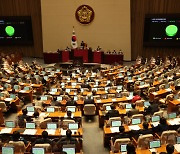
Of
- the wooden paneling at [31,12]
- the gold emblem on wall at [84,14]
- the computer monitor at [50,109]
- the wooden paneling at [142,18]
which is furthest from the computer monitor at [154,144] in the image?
the wooden paneling at [31,12]

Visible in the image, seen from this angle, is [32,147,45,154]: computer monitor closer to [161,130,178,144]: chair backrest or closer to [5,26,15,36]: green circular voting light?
[161,130,178,144]: chair backrest

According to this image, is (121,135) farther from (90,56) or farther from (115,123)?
(90,56)

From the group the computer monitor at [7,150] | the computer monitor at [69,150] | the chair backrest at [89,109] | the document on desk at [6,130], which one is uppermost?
the computer monitor at [7,150]

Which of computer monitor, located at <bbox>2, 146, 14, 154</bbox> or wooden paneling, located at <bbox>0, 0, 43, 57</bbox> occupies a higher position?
wooden paneling, located at <bbox>0, 0, 43, 57</bbox>

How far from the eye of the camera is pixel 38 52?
30672 mm

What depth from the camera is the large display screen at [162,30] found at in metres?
26.6

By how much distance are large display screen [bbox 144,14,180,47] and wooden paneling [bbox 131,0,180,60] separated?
0.98 metres

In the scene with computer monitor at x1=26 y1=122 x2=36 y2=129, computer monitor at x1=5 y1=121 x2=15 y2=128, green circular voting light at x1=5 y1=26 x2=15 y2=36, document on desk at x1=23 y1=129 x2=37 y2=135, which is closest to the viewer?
document on desk at x1=23 y1=129 x2=37 y2=135

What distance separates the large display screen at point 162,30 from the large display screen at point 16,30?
12.3 metres

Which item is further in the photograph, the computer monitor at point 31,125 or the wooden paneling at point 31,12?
the wooden paneling at point 31,12

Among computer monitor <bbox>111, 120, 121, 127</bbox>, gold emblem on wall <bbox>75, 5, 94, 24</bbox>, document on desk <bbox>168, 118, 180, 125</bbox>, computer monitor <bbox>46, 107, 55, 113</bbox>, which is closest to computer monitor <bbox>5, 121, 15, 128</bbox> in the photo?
computer monitor <bbox>46, 107, 55, 113</bbox>

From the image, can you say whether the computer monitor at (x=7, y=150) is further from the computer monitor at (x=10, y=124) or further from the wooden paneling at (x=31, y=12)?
the wooden paneling at (x=31, y=12)

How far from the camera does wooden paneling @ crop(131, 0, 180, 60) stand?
89.2ft

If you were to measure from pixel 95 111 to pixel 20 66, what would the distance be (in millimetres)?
11124
